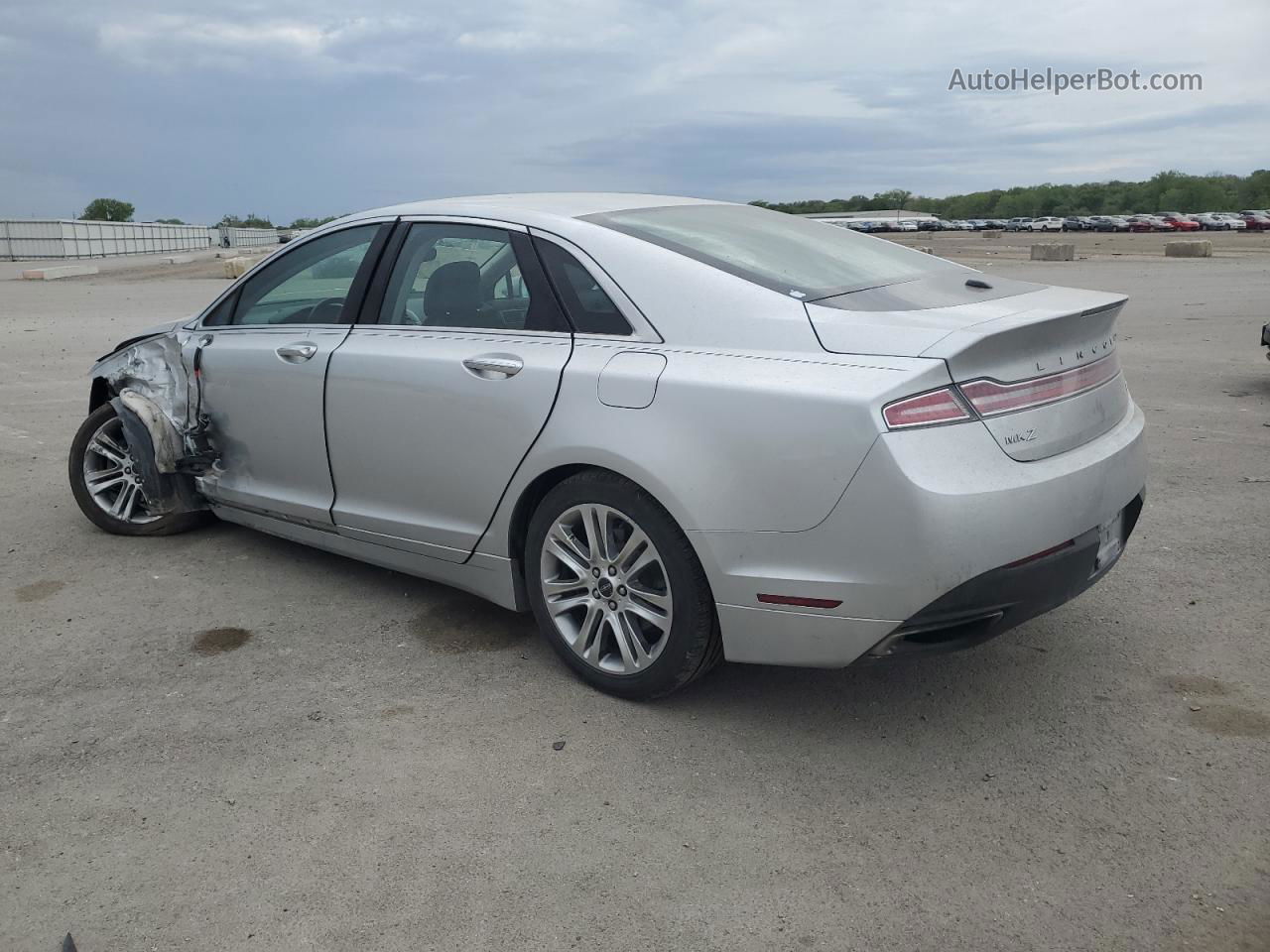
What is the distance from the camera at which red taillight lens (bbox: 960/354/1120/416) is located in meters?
3.16

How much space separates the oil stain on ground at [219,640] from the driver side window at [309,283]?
1353 mm

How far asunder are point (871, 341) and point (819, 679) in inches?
53.6

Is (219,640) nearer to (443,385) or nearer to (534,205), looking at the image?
(443,385)

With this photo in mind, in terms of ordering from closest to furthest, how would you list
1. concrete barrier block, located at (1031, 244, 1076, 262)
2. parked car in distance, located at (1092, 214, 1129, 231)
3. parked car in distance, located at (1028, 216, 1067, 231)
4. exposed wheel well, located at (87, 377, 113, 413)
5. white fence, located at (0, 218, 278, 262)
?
exposed wheel well, located at (87, 377, 113, 413), concrete barrier block, located at (1031, 244, 1076, 262), white fence, located at (0, 218, 278, 262), parked car in distance, located at (1092, 214, 1129, 231), parked car in distance, located at (1028, 216, 1067, 231)

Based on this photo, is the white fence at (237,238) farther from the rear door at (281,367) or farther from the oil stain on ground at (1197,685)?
the oil stain on ground at (1197,685)

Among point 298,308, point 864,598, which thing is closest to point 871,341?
point 864,598

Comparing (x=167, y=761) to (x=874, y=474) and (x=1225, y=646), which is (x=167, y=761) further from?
(x=1225, y=646)

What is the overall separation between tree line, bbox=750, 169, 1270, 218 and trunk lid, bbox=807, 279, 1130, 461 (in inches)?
3817

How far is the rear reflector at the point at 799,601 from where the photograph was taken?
3.19 metres

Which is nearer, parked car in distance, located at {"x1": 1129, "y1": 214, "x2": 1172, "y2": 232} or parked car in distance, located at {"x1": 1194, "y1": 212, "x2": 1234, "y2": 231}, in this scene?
parked car in distance, located at {"x1": 1194, "y1": 212, "x2": 1234, "y2": 231}

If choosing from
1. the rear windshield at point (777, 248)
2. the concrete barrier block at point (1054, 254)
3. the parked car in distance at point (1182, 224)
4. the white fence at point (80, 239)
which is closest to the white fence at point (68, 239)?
the white fence at point (80, 239)

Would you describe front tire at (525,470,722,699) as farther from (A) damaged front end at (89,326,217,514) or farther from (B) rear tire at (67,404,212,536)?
(B) rear tire at (67,404,212,536)

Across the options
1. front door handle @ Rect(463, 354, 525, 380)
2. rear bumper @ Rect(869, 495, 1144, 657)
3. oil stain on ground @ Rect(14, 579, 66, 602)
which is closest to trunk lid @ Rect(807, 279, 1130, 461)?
rear bumper @ Rect(869, 495, 1144, 657)

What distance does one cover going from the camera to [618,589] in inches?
144
